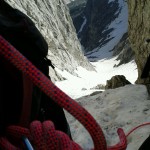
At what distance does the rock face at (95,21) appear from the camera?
4257 inches

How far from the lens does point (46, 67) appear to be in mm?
2510

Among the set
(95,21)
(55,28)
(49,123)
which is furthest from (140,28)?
(95,21)

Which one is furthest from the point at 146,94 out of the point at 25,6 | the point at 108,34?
the point at 108,34

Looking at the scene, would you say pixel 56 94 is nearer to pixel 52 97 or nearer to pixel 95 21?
pixel 52 97

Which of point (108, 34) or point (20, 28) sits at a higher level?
point (20, 28)

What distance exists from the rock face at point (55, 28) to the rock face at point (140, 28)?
18903 millimetres

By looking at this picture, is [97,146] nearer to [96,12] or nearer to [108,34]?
[108,34]

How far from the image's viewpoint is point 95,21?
11738cm

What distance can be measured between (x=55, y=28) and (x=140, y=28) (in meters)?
39.5

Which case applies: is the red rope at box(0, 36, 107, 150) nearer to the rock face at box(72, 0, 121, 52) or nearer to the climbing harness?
the climbing harness

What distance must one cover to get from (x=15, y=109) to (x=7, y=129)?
0.17m

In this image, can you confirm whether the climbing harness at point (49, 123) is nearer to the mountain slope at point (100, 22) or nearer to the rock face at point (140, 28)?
the rock face at point (140, 28)

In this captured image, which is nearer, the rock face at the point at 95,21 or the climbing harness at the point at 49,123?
the climbing harness at the point at 49,123

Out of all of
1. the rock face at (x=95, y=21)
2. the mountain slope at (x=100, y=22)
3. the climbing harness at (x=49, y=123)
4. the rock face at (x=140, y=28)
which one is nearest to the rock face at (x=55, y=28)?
the rock face at (x=140, y=28)
